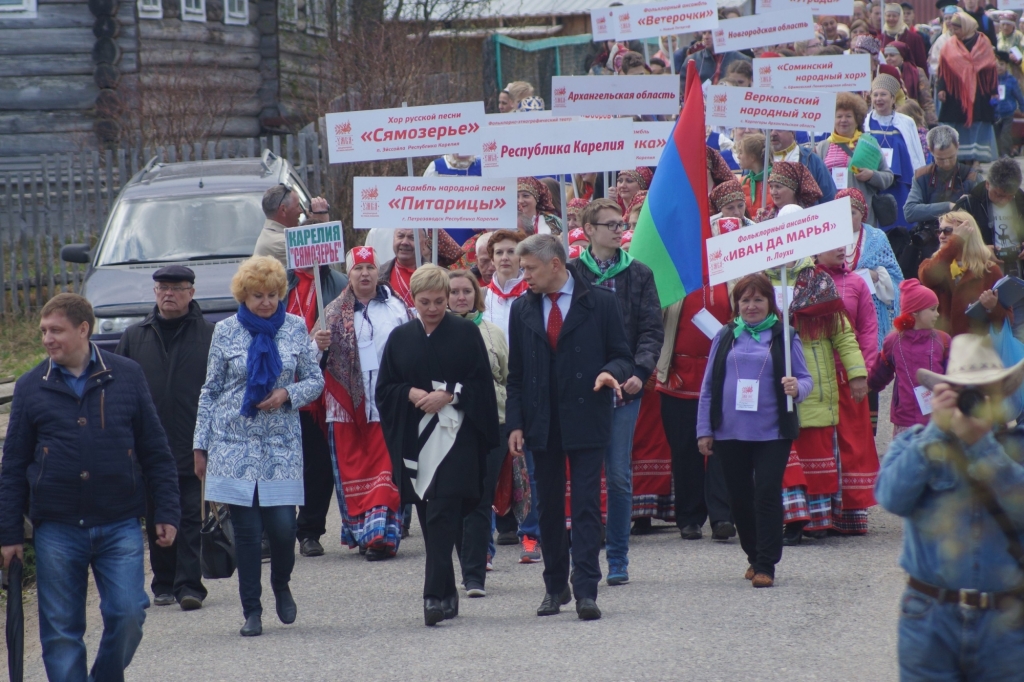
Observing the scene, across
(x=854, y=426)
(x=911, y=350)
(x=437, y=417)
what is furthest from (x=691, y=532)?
(x=437, y=417)

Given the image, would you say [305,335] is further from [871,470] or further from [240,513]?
[871,470]

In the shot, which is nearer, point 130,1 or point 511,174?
point 511,174

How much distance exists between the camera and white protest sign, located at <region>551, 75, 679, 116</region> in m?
11.1

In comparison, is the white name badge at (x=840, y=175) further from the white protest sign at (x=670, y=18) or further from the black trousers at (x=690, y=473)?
the black trousers at (x=690, y=473)

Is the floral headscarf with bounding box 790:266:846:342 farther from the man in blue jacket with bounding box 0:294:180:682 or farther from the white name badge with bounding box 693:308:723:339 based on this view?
the man in blue jacket with bounding box 0:294:180:682

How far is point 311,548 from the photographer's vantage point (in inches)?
356

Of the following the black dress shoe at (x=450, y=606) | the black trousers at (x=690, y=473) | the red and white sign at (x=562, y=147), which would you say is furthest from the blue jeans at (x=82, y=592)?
the red and white sign at (x=562, y=147)

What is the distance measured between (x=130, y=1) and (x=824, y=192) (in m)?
13.0

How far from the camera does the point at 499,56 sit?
87.6ft

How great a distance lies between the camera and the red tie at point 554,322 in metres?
7.14

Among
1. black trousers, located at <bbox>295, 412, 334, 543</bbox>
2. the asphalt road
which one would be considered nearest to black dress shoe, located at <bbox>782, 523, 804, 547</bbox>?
the asphalt road

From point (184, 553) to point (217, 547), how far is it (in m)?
0.76

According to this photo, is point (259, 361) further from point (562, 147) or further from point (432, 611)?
point (562, 147)

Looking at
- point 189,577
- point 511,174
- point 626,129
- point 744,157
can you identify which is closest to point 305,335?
point 189,577
